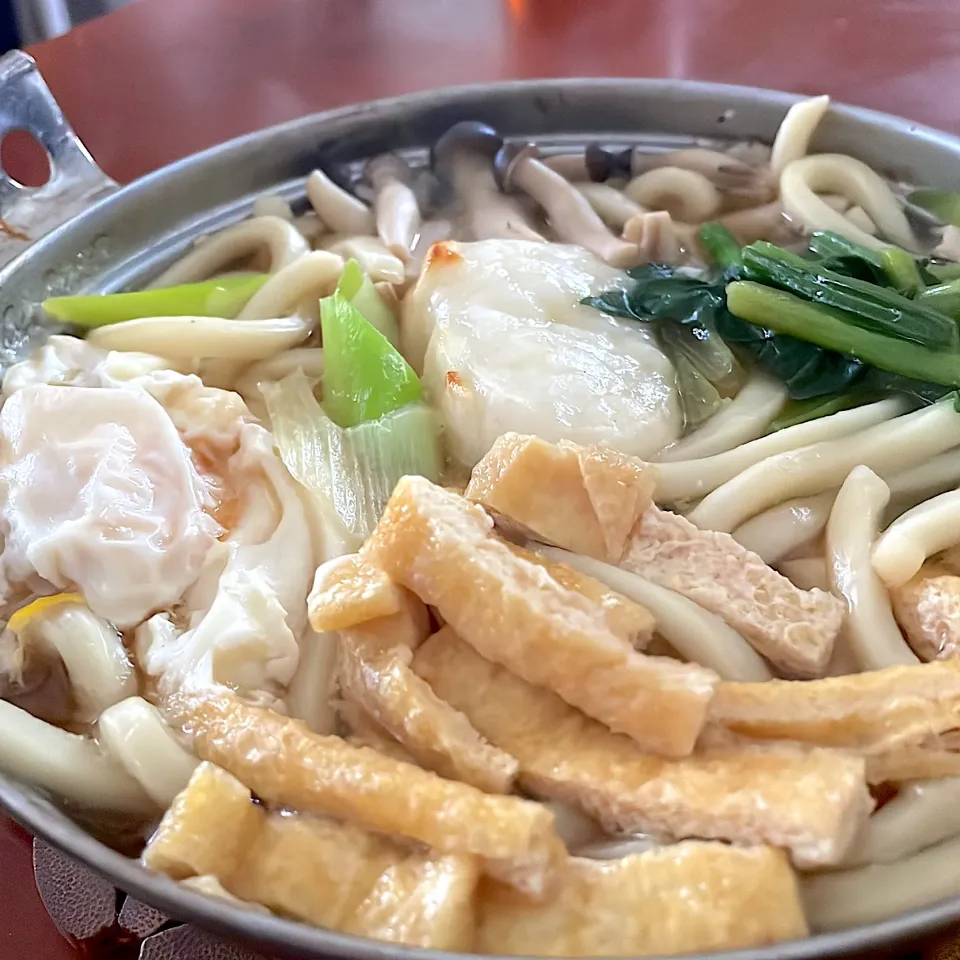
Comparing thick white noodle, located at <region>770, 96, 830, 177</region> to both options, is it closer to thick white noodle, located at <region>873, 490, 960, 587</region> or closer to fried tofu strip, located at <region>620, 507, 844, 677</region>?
thick white noodle, located at <region>873, 490, 960, 587</region>

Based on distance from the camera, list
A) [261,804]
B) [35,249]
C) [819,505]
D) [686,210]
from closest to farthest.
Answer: [261,804] < [819,505] < [35,249] < [686,210]

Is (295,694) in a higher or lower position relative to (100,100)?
lower

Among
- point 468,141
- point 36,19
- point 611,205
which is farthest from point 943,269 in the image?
point 36,19

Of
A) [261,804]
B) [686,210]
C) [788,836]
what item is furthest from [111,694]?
[686,210]

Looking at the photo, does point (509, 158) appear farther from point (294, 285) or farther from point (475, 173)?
point (294, 285)

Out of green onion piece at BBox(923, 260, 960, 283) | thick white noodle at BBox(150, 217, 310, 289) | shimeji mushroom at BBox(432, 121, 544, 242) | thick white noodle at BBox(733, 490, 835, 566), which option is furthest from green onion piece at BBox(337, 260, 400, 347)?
green onion piece at BBox(923, 260, 960, 283)

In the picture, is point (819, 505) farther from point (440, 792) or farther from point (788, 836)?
point (440, 792)

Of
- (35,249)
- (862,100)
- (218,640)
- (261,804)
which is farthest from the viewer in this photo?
(862,100)
